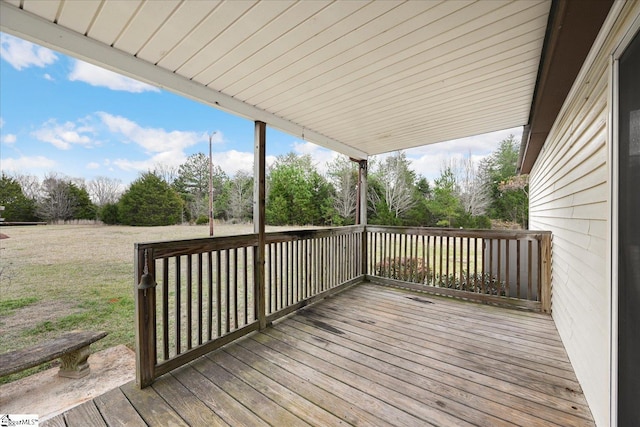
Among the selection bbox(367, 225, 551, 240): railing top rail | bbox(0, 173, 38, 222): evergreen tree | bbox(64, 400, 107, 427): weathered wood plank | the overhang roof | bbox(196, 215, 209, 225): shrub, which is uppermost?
the overhang roof

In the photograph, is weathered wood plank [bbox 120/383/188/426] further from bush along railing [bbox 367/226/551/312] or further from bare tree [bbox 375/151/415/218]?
bare tree [bbox 375/151/415/218]

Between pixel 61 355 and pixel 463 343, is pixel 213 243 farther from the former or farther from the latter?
pixel 463 343

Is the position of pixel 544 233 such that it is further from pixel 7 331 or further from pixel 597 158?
pixel 7 331

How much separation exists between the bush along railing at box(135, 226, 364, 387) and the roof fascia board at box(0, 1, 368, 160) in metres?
1.32

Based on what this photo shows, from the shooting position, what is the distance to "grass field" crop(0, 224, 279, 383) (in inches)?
88.0

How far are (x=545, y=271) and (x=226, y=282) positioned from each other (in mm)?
3873

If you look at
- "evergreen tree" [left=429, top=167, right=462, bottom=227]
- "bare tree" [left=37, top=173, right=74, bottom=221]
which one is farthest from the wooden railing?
"evergreen tree" [left=429, top=167, right=462, bottom=227]

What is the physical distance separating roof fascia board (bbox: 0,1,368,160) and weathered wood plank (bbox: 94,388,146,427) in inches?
91.5

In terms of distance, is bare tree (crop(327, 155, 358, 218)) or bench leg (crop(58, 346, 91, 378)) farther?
bare tree (crop(327, 155, 358, 218))

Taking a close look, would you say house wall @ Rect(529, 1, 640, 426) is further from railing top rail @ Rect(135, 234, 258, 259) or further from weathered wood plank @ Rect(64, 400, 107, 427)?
weathered wood plank @ Rect(64, 400, 107, 427)

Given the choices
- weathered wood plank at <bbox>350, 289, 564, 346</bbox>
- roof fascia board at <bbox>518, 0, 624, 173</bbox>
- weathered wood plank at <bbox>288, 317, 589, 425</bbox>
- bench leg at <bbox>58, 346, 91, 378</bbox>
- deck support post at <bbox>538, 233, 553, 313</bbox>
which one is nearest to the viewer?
roof fascia board at <bbox>518, 0, 624, 173</bbox>

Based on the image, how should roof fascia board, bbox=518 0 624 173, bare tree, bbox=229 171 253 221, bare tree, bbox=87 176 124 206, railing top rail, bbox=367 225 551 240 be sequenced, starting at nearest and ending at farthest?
roof fascia board, bbox=518 0 624 173 → bare tree, bbox=87 176 124 206 → bare tree, bbox=229 171 253 221 → railing top rail, bbox=367 225 551 240

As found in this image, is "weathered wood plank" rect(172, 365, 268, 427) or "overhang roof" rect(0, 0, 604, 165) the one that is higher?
"overhang roof" rect(0, 0, 604, 165)

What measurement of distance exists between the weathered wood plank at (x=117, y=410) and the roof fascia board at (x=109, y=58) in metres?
2.32
